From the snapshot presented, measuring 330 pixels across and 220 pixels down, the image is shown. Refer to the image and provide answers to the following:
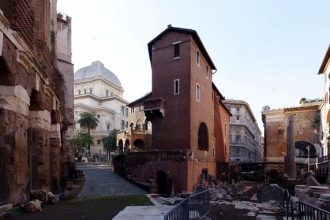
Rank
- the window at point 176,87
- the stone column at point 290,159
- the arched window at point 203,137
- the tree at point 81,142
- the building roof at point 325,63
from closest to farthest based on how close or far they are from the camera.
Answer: the stone column at point 290,159 < the window at point 176,87 < the arched window at point 203,137 < the building roof at point 325,63 < the tree at point 81,142

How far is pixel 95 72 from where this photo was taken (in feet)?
263

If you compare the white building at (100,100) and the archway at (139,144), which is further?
the white building at (100,100)

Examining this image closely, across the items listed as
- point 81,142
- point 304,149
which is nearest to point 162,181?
point 304,149

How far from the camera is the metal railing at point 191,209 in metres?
7.54

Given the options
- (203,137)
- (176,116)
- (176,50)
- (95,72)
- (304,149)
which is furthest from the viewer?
(95,72)

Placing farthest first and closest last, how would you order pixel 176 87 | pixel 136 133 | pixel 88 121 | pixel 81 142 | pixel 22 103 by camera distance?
1. pixel 88 121
2. pixel 81 142
3. pixel 136 133
4. pixel 176 87
5. pixel 22 103

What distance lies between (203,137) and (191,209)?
2662 centimetres

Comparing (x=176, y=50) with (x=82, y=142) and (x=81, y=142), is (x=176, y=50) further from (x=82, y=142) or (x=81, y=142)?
(x=82, y=142)

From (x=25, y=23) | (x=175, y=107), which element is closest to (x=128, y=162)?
(x=175, y=107)

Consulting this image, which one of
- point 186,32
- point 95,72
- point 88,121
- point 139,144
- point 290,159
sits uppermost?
point 95,72

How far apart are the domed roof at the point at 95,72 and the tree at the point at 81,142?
16.7 m

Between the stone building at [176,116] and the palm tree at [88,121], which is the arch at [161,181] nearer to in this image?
the stone building at [176,116]

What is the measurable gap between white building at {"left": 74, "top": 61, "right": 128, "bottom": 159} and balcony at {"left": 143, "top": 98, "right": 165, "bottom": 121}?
41.1 m

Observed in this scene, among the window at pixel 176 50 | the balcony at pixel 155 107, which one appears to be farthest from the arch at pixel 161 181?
the window at pixel 176 50
